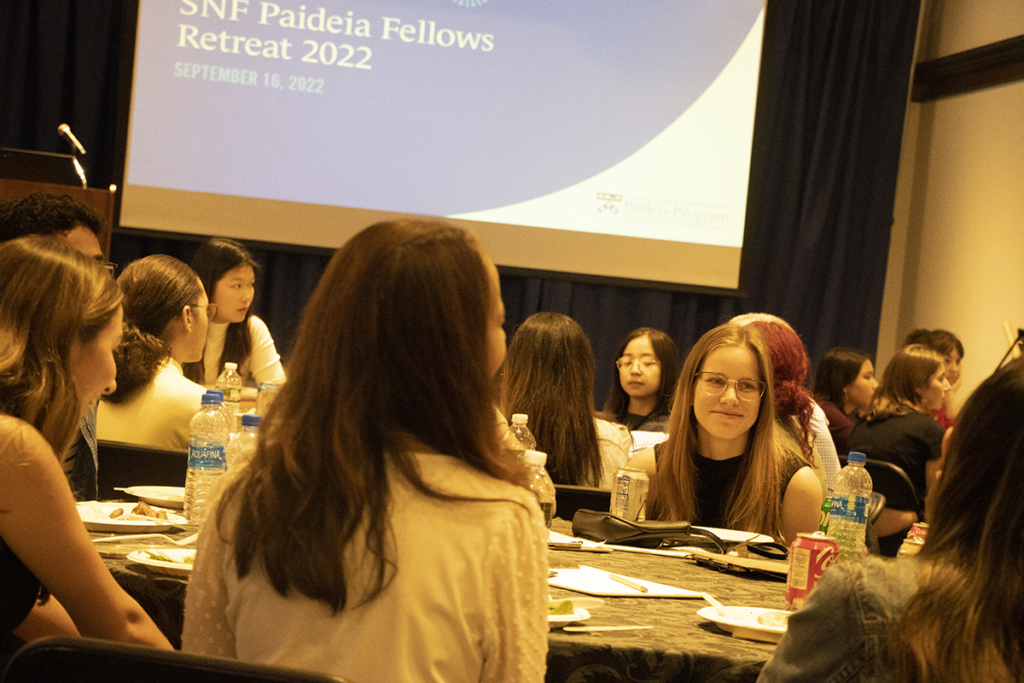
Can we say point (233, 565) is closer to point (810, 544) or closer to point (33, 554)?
point (33, 554)

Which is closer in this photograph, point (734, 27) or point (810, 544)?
point (810, 544)

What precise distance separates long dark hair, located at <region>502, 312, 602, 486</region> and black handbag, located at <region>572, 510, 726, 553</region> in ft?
1.98

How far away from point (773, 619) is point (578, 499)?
3.74ft

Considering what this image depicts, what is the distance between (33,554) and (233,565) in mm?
473

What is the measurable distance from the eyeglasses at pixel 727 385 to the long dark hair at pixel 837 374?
308 centimetres

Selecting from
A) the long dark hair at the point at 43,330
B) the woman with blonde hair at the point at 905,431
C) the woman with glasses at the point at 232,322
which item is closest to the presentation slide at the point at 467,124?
the woman with glasses at the point at 232,322

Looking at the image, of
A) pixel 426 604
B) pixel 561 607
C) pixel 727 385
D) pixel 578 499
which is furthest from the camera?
pixel 578 499

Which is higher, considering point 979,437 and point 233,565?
point 979,437

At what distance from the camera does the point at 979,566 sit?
1060 millimetres

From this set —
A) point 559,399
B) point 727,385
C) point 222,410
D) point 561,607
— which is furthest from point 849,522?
point 222,410

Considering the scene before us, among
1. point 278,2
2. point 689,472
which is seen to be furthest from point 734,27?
point 689,472

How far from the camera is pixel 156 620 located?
5.87ft

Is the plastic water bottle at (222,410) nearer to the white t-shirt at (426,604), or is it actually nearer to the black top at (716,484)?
the white t-shirt at (426,604)

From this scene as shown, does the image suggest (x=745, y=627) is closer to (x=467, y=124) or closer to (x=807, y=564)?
(x=807, y=564)
